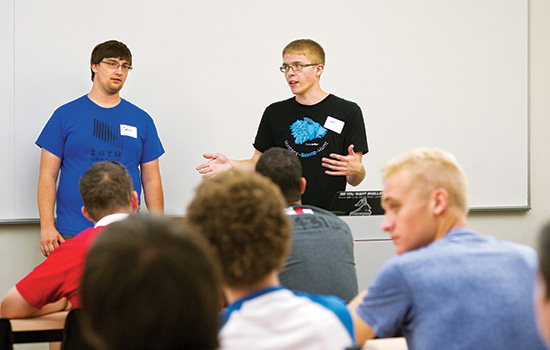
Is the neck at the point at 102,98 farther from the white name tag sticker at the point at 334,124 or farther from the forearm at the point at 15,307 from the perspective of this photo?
the forearm at the point at 15,307

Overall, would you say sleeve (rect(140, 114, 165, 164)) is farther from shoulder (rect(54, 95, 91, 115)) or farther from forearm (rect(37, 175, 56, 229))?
forearm (rect(37, 175, 56, 229))

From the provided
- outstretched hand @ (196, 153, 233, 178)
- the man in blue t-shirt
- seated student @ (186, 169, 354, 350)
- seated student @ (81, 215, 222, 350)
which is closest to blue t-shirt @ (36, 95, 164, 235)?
the man in blue t-shirt

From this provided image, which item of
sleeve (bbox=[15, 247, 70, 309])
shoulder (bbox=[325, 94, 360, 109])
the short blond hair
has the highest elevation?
shoulder (bbox=[325, 94, 360, 109])

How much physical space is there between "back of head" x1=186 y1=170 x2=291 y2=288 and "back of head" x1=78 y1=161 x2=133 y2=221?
4.16 feet

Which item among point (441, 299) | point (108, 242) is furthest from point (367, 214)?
point (108, 242)

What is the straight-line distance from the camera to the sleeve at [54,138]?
3.88m

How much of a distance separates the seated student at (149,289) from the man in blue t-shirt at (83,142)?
321 cm

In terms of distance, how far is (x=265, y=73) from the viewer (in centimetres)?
464

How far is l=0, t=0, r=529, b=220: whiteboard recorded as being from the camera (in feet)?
13.8

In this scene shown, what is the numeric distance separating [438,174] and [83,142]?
273 centimetres

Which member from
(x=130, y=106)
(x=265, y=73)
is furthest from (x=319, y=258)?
(x=265, y=73)

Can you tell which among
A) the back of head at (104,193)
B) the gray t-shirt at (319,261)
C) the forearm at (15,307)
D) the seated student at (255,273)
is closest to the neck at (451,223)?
the seated student at (255,273)

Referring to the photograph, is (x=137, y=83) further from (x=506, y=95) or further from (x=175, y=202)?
(x=506, y=95)

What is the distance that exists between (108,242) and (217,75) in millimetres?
3884
